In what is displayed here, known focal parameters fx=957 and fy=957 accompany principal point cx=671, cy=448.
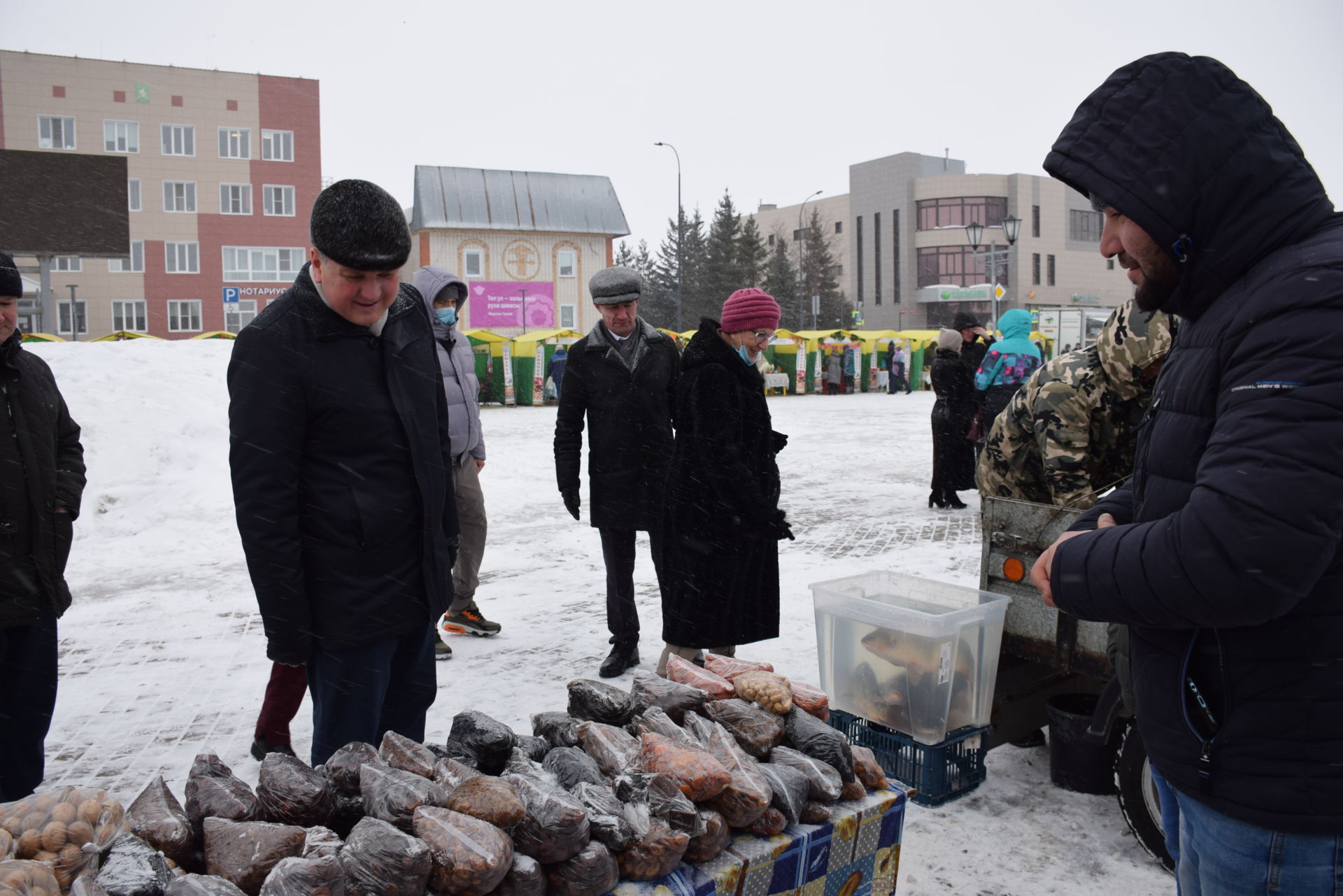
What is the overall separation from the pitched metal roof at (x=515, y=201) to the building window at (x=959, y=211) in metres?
36.0

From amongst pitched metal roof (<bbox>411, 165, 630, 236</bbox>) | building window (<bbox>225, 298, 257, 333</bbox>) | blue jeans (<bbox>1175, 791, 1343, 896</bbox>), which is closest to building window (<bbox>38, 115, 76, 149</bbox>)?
building window (<bbox>225, 298, 257, 333</bbox>)

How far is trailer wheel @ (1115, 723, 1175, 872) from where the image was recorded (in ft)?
10.7

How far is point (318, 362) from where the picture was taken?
2.63 meters

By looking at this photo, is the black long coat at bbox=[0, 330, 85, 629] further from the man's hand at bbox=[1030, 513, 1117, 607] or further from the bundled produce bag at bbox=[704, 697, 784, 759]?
the man's hand at bbox=[1030, 513, 1117, 607]

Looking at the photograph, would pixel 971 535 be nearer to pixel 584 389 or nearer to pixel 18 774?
pixel 584 389

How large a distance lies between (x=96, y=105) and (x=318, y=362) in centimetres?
5312

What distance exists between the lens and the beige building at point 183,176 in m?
45.4

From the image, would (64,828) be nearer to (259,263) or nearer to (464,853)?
(464,853)

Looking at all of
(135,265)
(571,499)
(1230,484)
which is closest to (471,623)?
(571,499)

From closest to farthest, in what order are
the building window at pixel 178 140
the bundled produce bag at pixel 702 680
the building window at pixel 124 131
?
the bundled produce bag at pixel 702 680 < the building window at pixel 124 131 < the building window at pixel 178 140

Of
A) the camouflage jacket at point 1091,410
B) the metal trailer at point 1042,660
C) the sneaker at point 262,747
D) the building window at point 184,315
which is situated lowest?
the sneaker at point 262,747

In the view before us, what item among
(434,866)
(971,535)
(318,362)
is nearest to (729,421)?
(318,362)

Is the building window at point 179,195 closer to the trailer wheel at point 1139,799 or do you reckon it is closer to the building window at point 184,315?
the building window at point 184,315

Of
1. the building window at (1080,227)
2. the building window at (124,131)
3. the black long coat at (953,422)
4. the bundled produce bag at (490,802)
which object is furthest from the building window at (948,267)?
the bundled produce bag at (490,802)
